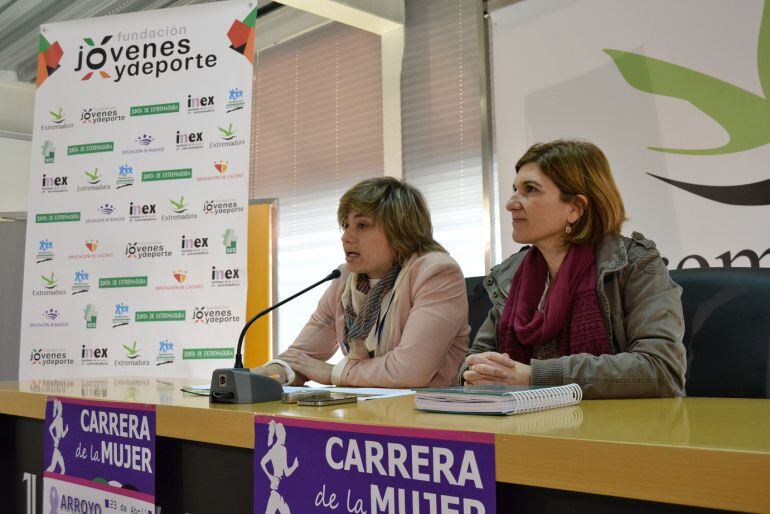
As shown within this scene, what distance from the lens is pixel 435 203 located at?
387cm

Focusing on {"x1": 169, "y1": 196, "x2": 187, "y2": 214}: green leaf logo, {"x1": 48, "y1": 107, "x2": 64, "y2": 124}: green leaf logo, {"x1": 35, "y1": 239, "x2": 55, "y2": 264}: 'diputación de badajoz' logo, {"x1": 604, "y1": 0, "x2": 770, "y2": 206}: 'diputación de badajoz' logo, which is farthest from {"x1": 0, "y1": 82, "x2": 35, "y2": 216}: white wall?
{"x1": 604, "y1": 0, "x2": 770, "y2": 206}: 'diputación de badajoz' logo

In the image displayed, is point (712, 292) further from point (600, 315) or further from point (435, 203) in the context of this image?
point (435, 203)

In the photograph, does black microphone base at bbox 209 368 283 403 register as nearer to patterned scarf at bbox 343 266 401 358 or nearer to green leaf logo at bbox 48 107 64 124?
patterned scarf at bbox 343 266 401 358

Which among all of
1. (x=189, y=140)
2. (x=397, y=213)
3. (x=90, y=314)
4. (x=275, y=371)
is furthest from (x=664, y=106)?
(x=90, y=314)

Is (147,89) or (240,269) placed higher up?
(147,89)

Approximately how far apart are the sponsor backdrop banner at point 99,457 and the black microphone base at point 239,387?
136 mm

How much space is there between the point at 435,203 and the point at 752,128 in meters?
1.63

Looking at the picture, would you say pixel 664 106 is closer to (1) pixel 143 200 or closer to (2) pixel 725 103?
(2) pixel 725 103

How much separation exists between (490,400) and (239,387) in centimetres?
49

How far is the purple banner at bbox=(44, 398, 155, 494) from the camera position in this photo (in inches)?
50.3

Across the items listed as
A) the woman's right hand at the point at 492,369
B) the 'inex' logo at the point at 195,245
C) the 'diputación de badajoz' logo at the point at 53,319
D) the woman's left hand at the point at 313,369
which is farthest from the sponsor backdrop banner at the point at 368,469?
the 'diputación de badajoz' logo at the point at 53,319

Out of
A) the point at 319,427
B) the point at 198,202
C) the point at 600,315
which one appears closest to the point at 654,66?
the point at 600,315

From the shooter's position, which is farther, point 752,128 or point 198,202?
point 198,202

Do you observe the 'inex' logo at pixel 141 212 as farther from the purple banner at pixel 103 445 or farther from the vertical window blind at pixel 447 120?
the purple banner at pixel 103 445
